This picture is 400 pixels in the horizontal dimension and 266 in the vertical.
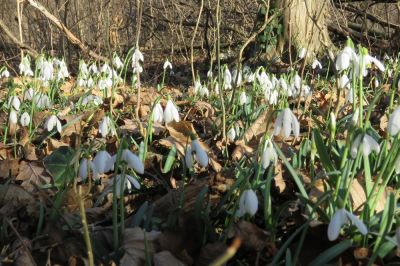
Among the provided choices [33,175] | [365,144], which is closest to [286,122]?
[365,144]

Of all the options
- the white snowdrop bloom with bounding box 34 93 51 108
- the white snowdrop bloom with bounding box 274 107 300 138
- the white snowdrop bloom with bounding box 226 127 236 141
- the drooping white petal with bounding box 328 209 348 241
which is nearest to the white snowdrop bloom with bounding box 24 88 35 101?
the white snowdrop bloom with bounding box 34 93 51 108

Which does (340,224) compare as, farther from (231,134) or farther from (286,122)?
(231,134)

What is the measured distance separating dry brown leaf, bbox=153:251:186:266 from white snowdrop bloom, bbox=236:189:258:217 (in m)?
0.21

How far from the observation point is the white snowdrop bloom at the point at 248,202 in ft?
4.72

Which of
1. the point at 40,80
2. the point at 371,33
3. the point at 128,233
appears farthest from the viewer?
the point at 371,33

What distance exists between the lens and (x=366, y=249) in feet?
4.50

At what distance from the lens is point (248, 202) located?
4.74 feet

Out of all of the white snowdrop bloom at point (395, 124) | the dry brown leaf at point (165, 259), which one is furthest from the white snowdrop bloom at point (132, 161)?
the white snowdrop bloom at point (395, 124)

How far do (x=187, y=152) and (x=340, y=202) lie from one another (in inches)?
21.9

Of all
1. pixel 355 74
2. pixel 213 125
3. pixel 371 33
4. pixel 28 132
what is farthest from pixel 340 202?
pixel 371 33

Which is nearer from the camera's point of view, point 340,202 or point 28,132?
point 340,202

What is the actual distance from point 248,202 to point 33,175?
1.13 m

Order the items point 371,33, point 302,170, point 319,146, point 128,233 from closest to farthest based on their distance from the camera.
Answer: point 128,233
point 319,146
point 302,170
point 371,33

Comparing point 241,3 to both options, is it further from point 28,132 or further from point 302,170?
point 302,170
